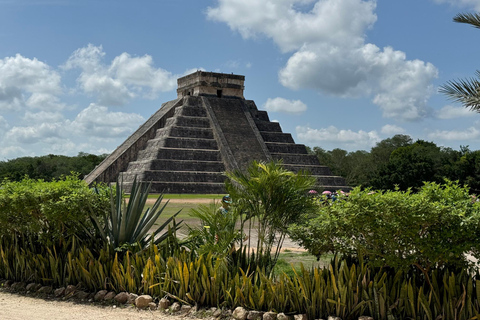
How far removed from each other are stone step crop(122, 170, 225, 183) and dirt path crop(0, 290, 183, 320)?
19916mm

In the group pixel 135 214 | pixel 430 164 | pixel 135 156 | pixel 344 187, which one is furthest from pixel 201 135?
pixel 135 214

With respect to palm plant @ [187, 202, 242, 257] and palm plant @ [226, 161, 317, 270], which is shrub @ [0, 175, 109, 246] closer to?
palm plant @ [187, 202, 242, 257]

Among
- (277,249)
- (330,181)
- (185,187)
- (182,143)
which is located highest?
(182,143)

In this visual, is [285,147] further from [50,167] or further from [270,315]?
[270,315]

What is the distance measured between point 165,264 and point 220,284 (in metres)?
0.73

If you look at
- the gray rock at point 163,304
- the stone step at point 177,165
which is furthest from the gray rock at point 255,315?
the stone step at point 177,165

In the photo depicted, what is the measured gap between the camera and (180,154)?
27734 mm

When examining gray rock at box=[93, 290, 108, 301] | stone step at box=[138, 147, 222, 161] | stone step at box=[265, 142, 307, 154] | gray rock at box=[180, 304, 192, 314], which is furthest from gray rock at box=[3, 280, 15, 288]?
stone step at box=[265, 142, 307, 154]

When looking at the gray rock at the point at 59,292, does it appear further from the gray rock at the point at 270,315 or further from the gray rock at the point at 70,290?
the gray rock at the point at 270,315

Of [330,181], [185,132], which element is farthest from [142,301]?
[185,132]

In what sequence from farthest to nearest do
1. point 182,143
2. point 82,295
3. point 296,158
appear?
point 296,158 → point 182,143 → point 82,295

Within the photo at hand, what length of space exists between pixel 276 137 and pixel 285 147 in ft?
4.34

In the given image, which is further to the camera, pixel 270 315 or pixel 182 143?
pixel 182 143

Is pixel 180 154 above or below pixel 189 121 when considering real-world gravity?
below
